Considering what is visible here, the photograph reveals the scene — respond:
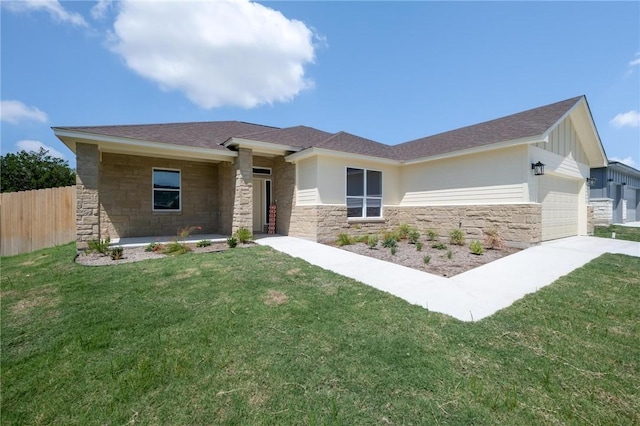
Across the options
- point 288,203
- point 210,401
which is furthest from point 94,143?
point 210,401

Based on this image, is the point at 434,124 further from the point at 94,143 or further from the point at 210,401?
the point at 210,401

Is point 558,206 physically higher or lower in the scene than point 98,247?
higher

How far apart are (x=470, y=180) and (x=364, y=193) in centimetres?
399

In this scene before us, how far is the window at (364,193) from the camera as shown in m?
10.9

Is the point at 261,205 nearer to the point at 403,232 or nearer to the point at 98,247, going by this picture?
the point at 98,247

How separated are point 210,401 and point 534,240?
33.4 feet

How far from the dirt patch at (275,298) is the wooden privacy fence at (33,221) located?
10.0m

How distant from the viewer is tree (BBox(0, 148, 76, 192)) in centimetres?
2097

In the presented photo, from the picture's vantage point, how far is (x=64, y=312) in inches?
155

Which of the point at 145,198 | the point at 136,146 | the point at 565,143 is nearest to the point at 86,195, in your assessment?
the point at 136,146

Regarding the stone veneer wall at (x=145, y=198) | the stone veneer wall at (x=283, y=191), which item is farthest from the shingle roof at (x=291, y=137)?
the stone veneer wall at (x=145, y=198)

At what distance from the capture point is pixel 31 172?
862 inches

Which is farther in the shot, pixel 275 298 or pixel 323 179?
pixel 323 179

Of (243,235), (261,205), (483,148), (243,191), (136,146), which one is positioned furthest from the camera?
(261,205)
